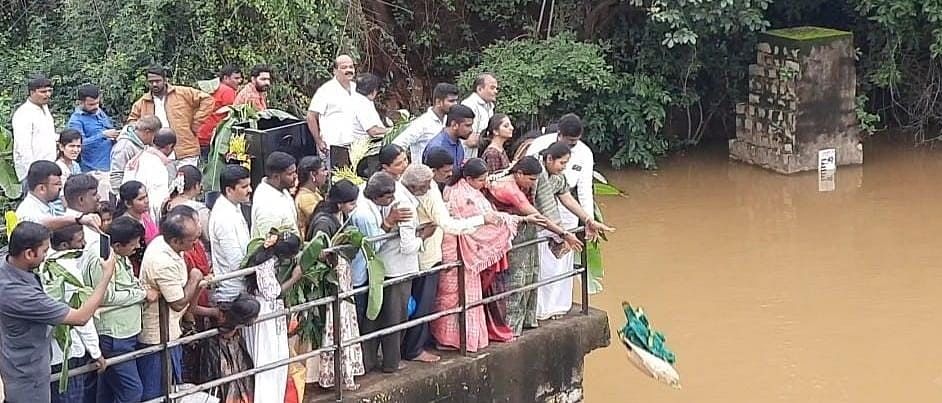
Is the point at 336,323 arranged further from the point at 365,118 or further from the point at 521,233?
the point at 365,118

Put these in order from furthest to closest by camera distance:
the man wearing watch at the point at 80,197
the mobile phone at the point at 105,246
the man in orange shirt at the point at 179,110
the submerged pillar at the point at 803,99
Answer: the submerged pillar at the point at 803,99, the man in orange shirt at the point at 179,110, the man wearing watch at the point at 80,197, the mobile phone at the point at 105,246

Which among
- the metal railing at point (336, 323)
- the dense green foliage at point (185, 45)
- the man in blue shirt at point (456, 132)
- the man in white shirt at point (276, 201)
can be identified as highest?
the dense green foliage at point (185, 45)

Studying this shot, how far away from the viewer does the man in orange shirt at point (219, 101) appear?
911 centimetres

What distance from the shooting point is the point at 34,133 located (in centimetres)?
827

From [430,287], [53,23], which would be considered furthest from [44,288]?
[53,23]

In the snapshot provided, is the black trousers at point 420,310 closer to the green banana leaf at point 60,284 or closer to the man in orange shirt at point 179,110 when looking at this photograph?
the green banana leaf at point 60,284

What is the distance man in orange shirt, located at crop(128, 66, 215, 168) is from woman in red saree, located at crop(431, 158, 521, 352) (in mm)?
2743

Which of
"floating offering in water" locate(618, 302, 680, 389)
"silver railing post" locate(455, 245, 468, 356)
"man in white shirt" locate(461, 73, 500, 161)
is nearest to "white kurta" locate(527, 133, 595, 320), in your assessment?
"floating offering in water" locate(618, 302, 680, 389)

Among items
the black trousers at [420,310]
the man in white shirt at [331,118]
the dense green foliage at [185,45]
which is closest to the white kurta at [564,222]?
the black trousers at [420,310]

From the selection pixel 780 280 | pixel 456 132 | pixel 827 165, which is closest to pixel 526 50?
pixel 827 165

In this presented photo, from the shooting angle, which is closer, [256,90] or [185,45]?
[256,90]

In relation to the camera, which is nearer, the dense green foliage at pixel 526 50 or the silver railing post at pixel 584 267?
the silver railing post at pixel 584 267

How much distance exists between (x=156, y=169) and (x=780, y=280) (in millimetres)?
5332

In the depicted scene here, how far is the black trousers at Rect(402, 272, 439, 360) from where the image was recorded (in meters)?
6.73
